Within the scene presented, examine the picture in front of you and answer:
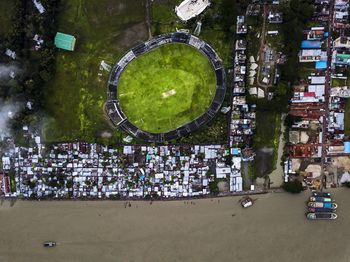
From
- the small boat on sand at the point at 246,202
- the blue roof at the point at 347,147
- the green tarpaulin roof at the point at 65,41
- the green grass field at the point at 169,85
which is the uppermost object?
the green tarpaulin roof at the point at 65,41

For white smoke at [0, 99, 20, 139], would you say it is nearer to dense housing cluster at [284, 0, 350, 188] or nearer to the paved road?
dense housing cluster at [284, 0, 350, 188]

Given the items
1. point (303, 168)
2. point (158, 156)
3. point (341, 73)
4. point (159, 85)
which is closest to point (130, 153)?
point (158, 156)

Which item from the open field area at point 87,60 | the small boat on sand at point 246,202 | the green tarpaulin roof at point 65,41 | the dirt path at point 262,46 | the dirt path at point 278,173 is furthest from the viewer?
the dirt path at point 278,173

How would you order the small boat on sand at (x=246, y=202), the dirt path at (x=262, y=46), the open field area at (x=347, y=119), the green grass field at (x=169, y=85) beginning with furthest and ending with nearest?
1. the small boat on sand at (x=246, y=202)
2. the open field area at (x=347, y=119)
3. the green grass field at (x=169, y=85)
4. the dirt path at (x=262, y=46)

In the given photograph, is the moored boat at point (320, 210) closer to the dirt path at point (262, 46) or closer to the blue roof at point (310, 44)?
the dirt path at point (262, 46)

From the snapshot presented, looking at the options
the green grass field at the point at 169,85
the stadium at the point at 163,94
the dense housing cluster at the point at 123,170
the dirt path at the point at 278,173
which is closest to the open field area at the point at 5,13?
the stadium at the point at 163,94

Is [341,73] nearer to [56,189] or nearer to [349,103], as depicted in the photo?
[349,103]
